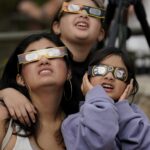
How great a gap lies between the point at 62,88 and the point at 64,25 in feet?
2.31

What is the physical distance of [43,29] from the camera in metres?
7.77

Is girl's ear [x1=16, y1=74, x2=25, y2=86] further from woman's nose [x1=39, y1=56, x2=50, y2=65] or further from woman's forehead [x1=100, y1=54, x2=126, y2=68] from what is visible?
woman's forehead [x1=100, y1=54, x2=126, y2=68]

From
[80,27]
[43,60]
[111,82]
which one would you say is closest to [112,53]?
[111,82]

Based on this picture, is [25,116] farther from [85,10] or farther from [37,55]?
[85,10]

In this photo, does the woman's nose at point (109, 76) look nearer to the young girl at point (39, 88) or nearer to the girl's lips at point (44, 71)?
the young girl at point (39, 88)

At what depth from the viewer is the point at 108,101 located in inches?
113

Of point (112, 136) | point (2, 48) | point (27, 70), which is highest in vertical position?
point (27, 70)

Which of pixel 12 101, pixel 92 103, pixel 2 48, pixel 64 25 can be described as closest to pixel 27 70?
pixel 12 101

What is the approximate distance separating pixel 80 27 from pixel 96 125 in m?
1.06

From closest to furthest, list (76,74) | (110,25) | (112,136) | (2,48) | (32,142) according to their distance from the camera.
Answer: (112,136), (32,142), (76,74), (110,25), (2,48)

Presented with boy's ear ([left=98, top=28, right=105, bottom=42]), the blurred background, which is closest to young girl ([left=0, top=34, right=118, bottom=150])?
boy's ear ([left=98, top=28, right=105, bottom=42])

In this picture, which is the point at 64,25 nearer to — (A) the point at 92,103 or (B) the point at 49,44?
(B) the point at 49,44

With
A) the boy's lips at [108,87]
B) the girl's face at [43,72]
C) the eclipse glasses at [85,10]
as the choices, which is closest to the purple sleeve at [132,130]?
the boy's lips at [108,87]

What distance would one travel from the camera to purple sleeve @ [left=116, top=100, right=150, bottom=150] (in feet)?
9.37
